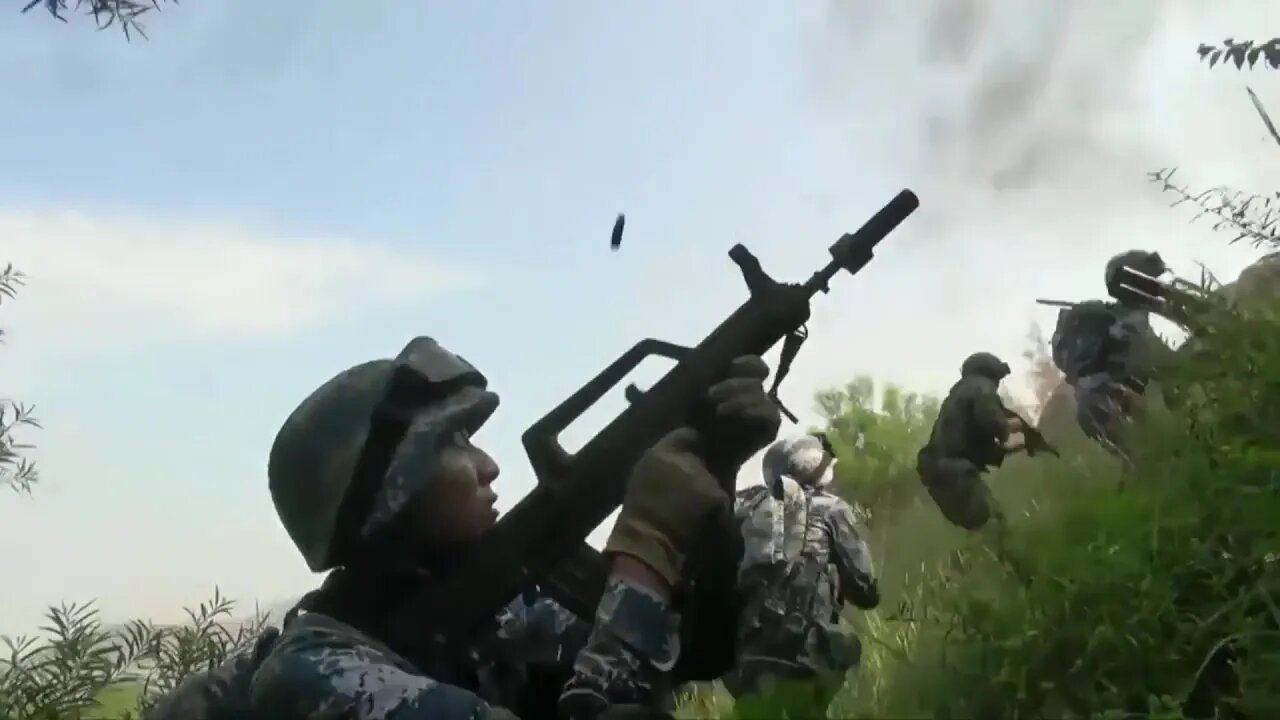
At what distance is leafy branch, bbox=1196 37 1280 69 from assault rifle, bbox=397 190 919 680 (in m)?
0.50

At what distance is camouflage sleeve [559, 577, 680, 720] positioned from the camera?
0.79 m

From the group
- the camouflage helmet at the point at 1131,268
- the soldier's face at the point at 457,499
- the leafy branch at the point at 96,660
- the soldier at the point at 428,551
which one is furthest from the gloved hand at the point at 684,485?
the leafy branch at the point at 96,660

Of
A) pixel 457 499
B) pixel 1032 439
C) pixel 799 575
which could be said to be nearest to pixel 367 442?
pixel 457 499

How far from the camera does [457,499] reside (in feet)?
A: 3.00

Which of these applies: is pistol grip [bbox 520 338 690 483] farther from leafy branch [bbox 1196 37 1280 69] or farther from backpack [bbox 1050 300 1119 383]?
leafy branch [bbox 1196 37 1280 69]

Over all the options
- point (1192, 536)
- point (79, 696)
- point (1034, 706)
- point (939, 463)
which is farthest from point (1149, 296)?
point (79, 696)

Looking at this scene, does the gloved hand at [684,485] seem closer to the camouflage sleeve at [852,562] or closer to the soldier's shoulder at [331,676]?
the soldier's shoulder at [331,676]

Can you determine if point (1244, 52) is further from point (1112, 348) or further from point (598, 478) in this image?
point (598, 478)

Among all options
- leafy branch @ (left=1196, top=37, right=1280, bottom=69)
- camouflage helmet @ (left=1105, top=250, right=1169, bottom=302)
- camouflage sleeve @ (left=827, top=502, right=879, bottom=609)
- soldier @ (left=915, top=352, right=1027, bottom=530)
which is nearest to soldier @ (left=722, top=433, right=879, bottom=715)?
camouflage sleeve @ (left=827, top=502, right=879, bottom=609)

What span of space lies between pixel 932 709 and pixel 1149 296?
62 cm

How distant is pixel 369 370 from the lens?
0.97 metres

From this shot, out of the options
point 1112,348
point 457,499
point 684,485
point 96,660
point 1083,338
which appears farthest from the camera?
point 96,660

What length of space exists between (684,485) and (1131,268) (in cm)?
60

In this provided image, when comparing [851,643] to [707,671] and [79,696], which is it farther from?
[79,696]
